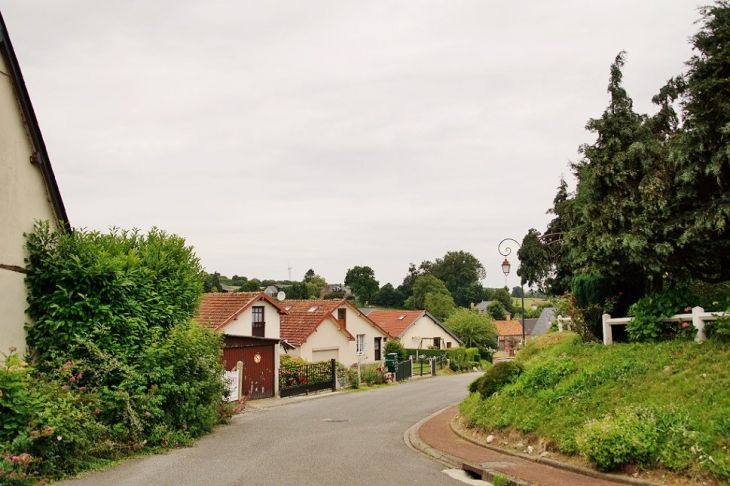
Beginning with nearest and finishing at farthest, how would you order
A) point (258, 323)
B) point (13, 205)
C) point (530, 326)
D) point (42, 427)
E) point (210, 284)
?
point (42, 427)
point (13, 205)
point (258, 323)
point (530, 326)
point (210, 284)

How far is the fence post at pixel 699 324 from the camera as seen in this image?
13.2 meters

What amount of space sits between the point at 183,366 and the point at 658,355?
10.7 meters

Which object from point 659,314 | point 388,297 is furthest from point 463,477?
point 388,297

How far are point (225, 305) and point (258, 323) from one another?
2043 millimetres

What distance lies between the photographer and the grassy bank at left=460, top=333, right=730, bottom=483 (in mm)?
9023

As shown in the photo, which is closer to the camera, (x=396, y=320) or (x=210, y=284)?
(x=396, y=320)

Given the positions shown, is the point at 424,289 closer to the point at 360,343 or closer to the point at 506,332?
the point at 506,332

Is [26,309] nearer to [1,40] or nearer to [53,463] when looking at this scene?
[53,463]

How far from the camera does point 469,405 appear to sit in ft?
53.9

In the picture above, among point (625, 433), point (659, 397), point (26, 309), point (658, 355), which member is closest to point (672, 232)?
point (658, 355)

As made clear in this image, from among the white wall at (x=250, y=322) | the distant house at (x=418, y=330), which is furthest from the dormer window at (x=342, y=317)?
the distant house at (x=418, y=330)

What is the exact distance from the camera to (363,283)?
410 feet

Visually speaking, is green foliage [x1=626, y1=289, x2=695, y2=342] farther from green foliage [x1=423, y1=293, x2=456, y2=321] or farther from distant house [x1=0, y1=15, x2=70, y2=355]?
green foliage [x1=423, y1=293, x2=456, y2=321]

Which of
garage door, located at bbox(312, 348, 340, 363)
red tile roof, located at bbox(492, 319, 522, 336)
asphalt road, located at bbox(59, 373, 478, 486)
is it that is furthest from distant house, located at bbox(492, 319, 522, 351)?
→ asphalt road, located at bbox(59, 373, 478, 486)
